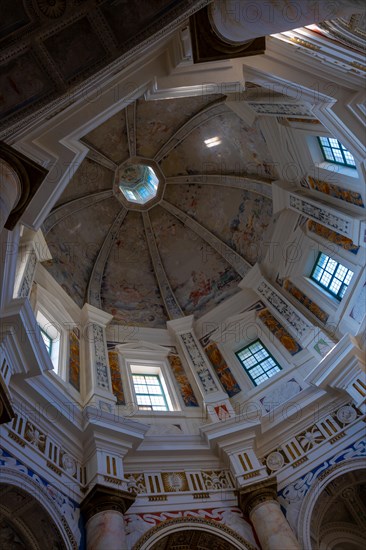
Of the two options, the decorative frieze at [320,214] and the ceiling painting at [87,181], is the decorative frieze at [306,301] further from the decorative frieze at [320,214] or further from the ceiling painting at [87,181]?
the ceiling painting at [87,181]

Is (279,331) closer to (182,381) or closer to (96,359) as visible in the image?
(182,381)

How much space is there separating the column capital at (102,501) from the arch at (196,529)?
0.87m

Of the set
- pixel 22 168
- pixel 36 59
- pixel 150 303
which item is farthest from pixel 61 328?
pixel 36 59

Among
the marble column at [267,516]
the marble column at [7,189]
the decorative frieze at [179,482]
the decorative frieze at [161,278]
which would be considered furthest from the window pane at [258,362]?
the marble column at [7,189]

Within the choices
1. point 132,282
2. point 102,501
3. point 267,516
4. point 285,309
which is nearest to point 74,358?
point 102,501

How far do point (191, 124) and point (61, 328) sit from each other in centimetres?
870

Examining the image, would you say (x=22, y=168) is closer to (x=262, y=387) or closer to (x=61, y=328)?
(x=61, y=328)

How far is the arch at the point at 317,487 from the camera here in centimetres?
1024

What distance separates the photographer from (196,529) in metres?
10.1

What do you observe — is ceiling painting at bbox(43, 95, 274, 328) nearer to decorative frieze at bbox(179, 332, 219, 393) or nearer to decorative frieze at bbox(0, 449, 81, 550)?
decorative frieze at bbox(179, 332, 219, 393)

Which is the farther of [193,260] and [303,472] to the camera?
[193,260]

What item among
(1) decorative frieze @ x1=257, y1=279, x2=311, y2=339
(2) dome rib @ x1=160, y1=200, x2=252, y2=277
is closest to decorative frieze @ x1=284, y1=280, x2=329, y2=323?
(1) decorative frieze @ x1=257, y1=279, x2=311, y2=339

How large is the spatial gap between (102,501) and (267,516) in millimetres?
3438

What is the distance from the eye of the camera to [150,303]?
17734 millimetres
